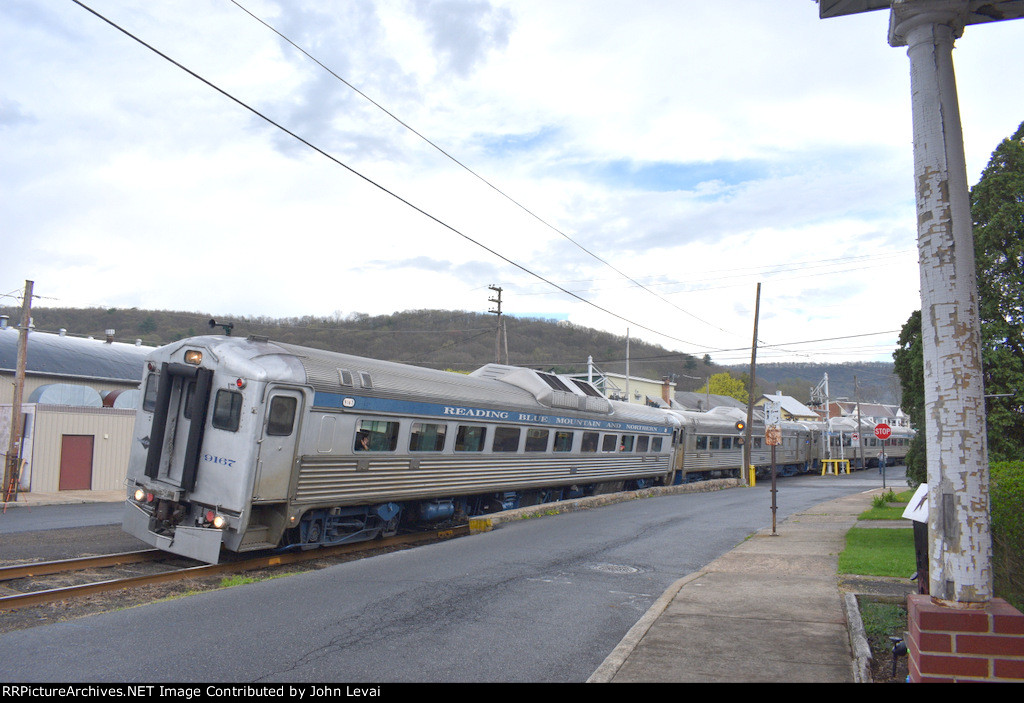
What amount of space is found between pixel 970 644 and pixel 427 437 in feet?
33.4

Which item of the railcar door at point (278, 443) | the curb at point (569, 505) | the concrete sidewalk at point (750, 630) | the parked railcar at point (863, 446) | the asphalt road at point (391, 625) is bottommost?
the asphalt road at point (391, 625)

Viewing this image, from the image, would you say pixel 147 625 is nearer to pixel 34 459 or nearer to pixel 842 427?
pixel 34 459

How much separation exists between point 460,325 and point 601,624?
265 ft

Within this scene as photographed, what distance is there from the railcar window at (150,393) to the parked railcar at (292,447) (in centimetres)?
2

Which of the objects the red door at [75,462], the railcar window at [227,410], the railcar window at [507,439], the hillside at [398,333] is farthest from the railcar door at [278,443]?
the hillside at [398,333]

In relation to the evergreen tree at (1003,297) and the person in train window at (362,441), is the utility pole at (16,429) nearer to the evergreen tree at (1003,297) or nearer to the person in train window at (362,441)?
the person in train window at (362,441)

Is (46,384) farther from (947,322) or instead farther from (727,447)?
(947,322)

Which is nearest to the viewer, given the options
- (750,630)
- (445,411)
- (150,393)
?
(750,630)

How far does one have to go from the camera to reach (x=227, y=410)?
10234 mm

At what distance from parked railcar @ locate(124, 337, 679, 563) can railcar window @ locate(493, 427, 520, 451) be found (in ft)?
0.51

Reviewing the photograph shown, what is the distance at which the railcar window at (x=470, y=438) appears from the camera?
14102 millimetres

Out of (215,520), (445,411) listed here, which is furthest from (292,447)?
(445,411)

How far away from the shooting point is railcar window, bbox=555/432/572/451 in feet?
58.6

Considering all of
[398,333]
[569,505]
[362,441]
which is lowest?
[569,505]
